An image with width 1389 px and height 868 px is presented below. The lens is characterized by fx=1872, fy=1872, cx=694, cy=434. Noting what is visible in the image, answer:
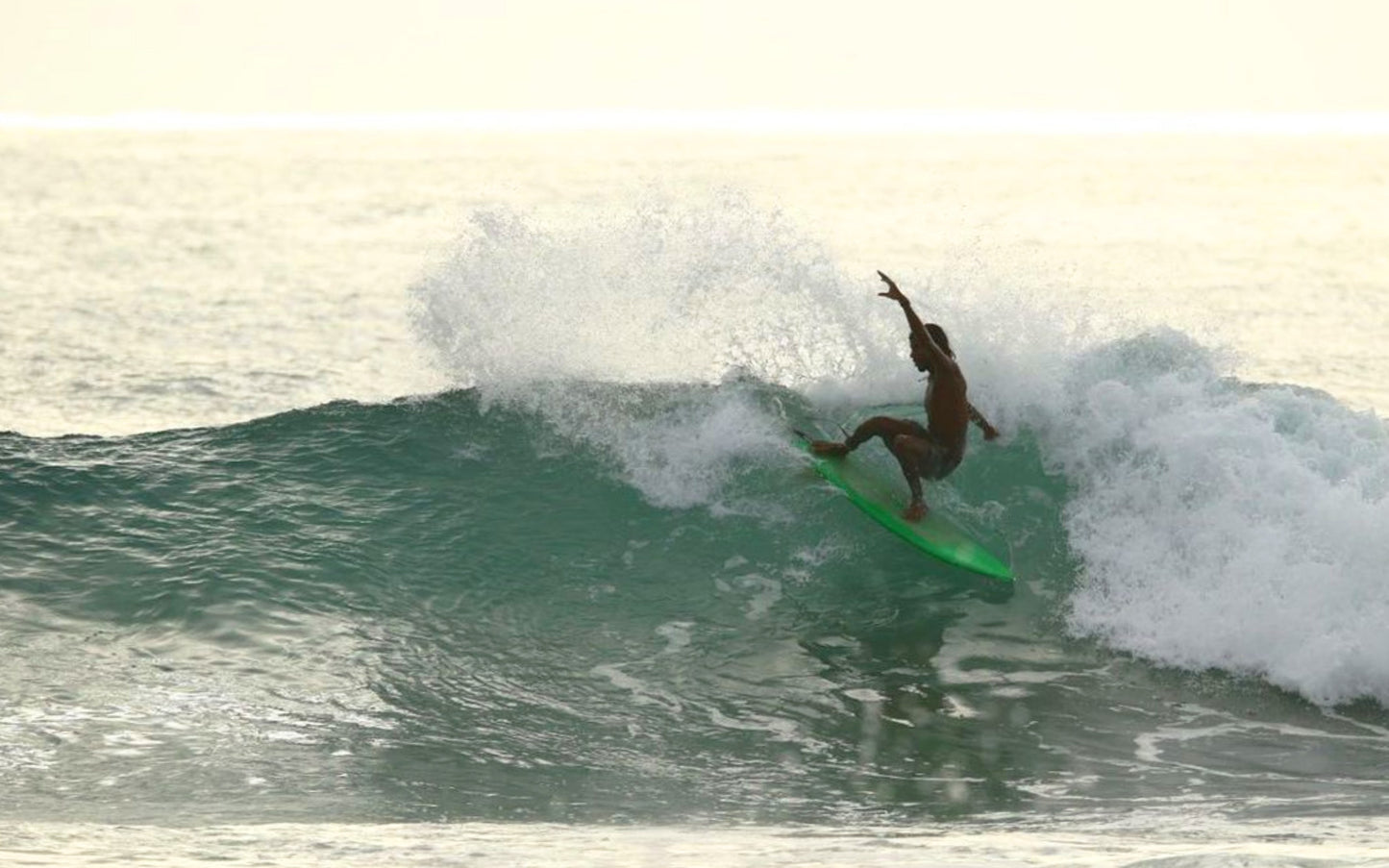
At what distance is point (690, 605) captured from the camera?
501 inches

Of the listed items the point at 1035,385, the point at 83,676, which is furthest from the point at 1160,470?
the point at 83,676

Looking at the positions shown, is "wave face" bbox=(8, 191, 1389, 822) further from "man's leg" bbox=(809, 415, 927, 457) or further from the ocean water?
"man's leg" bbox=(809, 415, 927, 457)

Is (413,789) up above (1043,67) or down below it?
below

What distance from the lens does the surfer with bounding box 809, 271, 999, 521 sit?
12180 millimetres

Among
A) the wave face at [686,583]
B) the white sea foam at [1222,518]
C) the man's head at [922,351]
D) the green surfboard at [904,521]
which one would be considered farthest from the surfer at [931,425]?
the white sea foam at [1222,518]

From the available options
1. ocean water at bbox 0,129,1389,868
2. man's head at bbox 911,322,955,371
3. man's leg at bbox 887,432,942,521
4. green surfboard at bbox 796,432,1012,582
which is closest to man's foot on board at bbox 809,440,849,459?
green surfboard at bbox 796,432,1012,582

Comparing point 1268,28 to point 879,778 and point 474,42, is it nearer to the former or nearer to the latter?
point 474,42

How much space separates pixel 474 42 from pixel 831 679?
17993 cm

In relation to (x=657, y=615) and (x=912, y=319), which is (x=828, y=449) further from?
(x=657, y=615)

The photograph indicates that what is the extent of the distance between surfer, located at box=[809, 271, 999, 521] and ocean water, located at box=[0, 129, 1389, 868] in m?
0.89

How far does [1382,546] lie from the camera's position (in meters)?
12.1

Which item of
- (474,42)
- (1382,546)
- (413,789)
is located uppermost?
(474,42)

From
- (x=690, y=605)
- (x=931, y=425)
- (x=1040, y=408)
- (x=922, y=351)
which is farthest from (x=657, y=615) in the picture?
(x=1040, y=408)

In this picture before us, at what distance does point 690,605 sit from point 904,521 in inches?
61.6
